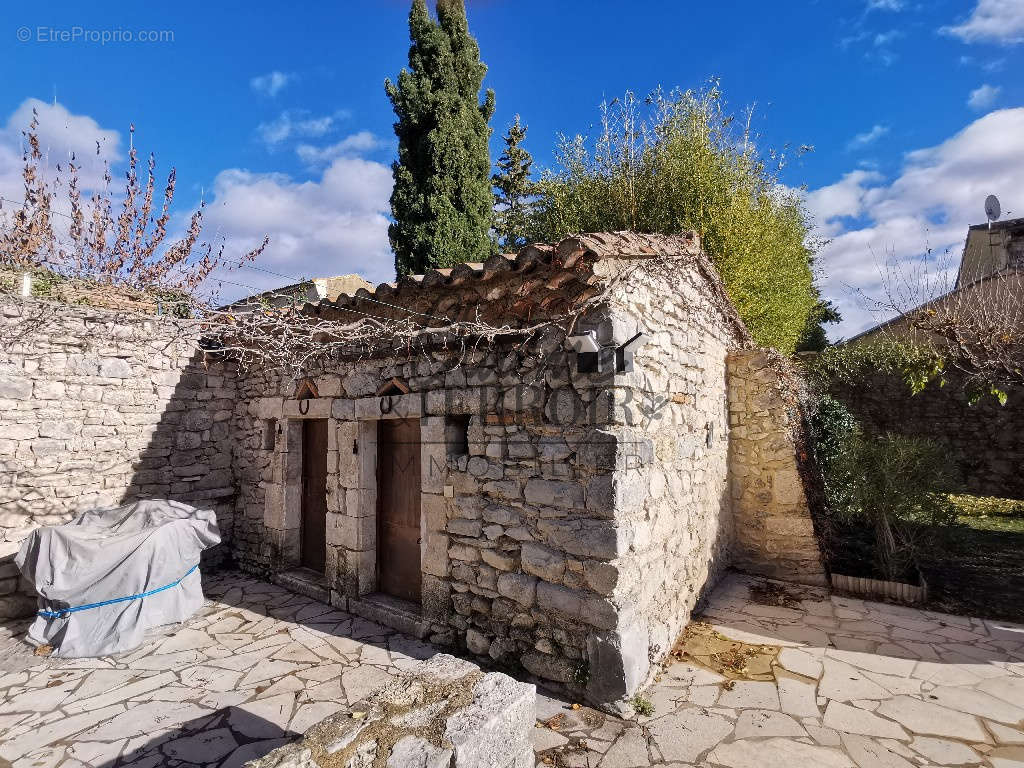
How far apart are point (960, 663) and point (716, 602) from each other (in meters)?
1.96

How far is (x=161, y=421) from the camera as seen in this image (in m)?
6.47

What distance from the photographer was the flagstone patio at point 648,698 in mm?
3010

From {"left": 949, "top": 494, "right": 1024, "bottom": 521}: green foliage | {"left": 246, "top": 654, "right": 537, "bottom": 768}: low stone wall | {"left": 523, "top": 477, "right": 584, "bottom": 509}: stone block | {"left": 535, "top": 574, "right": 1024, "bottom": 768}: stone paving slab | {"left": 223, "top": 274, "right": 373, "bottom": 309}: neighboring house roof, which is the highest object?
{"left": 223, "top": 274, "right": 373, "bottom": 309}: neighboring house roof

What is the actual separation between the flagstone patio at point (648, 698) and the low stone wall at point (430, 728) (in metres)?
0.58

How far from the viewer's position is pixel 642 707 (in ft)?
11.0

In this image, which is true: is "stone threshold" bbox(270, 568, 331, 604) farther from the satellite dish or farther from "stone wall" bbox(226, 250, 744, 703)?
the satellite dish

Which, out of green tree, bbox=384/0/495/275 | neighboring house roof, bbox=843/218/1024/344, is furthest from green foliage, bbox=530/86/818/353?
neighboring house roof, bbox=843/218/1024/344

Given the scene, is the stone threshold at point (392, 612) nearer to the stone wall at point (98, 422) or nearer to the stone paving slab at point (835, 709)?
the stone paving slab at point (835, 709)

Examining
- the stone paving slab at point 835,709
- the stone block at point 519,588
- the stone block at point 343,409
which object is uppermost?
the stone block at point 343,409

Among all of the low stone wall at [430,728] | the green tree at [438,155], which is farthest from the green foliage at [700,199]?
the low stone wall at [430,728]

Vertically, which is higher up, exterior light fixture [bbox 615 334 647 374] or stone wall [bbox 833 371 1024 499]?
exterior light fixture [bbox 615 334 647 374]

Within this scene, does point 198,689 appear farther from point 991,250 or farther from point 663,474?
point 991,250

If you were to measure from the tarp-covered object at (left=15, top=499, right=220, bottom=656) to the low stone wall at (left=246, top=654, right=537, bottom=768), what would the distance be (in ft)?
11.5

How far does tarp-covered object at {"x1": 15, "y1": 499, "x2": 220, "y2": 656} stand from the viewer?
4484mm
